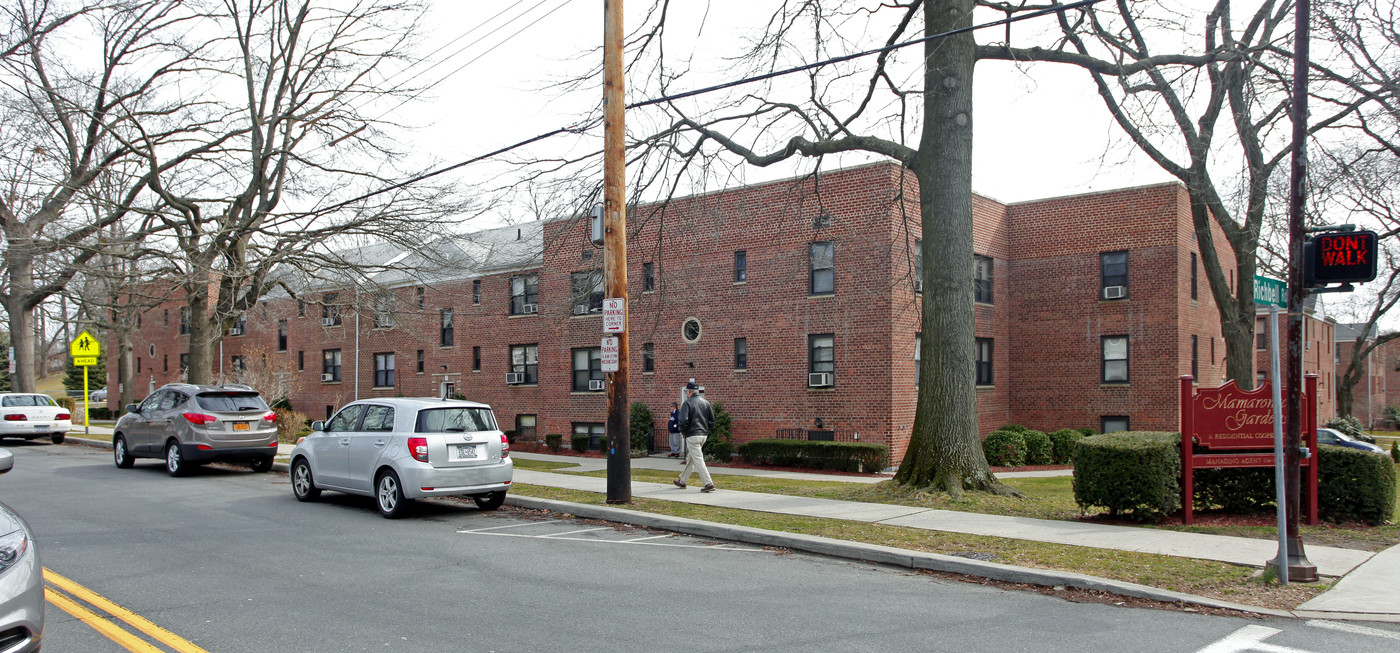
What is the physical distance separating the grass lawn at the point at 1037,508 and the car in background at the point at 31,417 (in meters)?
17.7

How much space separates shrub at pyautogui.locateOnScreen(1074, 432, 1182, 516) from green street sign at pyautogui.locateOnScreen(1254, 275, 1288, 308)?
286cm

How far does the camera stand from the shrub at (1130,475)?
400 inches

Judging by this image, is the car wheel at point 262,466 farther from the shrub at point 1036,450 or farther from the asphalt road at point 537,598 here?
the shrub at point 1036,450

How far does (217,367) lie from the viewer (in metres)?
45.5

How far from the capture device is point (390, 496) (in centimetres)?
1144

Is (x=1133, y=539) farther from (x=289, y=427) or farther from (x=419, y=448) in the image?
(x=289, y=427)

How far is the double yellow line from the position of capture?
18.5 ft

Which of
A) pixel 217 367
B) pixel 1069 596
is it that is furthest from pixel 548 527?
pixel 217 367

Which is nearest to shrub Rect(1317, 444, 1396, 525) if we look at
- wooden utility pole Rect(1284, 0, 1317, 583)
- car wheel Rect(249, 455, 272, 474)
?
wooden utility pole Rect(1284, 0, 1317, 583)

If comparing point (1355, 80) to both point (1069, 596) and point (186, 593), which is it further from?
point (186, 593)

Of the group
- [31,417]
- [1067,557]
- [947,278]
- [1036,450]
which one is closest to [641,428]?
[1036,450]

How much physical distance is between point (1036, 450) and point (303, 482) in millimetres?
19613

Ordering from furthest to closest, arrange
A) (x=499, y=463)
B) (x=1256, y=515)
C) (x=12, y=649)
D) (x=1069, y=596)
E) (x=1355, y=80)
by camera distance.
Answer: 1. (x=1355, y=80)
2. (x=499, y=463)
3. (x=1256, y=515)
4. (x=1069, y=596)
5. (x=12, y=649)

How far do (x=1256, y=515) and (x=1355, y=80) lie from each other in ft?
32.8
